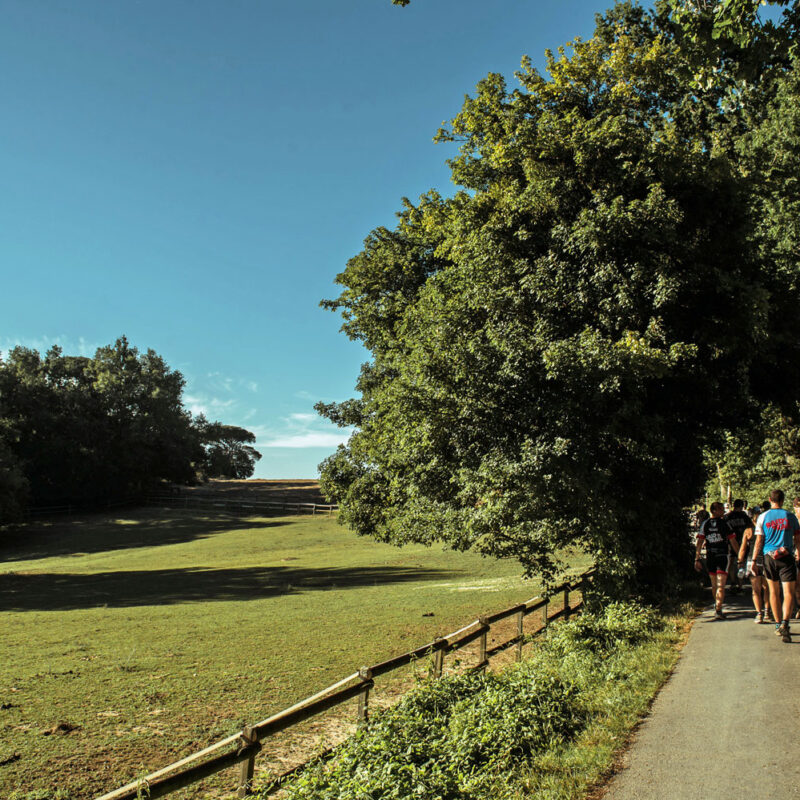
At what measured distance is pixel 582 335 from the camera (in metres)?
13.3

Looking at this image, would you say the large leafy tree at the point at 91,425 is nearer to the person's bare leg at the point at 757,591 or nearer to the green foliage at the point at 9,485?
the green foliage at the point at 9,485

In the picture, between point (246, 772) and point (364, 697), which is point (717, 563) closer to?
point (364, 697)

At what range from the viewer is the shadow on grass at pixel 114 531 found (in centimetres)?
4334

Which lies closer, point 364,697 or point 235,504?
point 364,697

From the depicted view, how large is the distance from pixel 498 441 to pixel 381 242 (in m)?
12.1

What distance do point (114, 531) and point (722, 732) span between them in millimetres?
52887

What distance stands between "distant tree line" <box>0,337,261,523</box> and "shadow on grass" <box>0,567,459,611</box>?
3498 centimetres

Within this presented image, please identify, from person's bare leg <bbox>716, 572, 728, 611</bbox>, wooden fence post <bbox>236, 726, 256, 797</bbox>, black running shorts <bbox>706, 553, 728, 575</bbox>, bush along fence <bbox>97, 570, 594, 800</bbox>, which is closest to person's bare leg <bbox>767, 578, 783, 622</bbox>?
person's bare leg <bbox>716, 572, 728, 611</bbox>

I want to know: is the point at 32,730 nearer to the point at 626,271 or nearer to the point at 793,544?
the point at 793,544

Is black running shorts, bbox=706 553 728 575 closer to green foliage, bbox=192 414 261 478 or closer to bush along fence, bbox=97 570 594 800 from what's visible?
bush along fence, bbox=97 570 594 800

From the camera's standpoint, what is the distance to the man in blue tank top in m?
8.95

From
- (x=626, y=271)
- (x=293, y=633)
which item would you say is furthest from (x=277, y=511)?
(x=626, y=271)

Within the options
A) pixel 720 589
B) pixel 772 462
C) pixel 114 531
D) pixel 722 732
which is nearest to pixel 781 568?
pixel 720 589

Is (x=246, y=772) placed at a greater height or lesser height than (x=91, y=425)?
lesser
